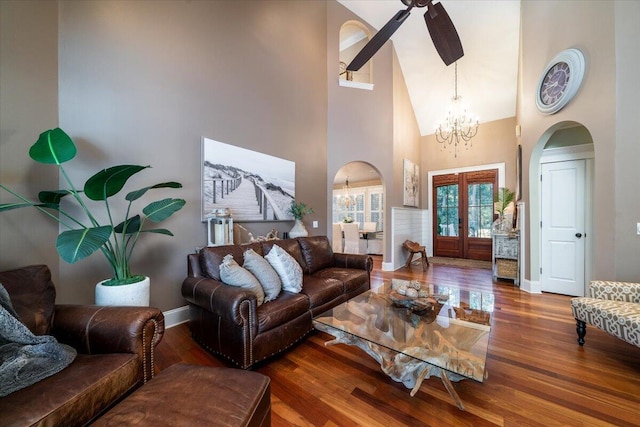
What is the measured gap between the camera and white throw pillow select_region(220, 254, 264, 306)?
1.93 metres

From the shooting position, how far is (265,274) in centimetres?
214

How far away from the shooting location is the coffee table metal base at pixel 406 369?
1.51 m

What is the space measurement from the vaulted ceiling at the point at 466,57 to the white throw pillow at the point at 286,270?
4580mm

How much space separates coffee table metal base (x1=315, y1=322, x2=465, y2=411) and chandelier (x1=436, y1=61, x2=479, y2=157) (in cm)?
489

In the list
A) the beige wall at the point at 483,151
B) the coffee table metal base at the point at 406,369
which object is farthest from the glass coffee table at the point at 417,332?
the beige wall at the point at 483,151

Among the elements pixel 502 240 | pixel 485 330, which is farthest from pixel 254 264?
pixel 502 240

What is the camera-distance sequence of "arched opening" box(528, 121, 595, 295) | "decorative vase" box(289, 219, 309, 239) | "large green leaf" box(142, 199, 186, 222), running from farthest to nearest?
"decorative vase" box(289, 219, 309, 239)
"arched opening" box(528, 121, 595, 295)
"large green leaf" box(142, 199, 186, 222)

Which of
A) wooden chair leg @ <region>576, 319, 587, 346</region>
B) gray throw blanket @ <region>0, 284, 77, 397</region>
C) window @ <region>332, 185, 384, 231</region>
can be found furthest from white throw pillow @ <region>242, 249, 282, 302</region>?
window @ <region>332, 185, 384, 231</region>

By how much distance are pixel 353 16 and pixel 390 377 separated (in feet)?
19.5

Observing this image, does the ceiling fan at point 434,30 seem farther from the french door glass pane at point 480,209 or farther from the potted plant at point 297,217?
the french door glass pane at point 480,209

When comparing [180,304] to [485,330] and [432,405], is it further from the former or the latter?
[485,330]

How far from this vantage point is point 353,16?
4.80m

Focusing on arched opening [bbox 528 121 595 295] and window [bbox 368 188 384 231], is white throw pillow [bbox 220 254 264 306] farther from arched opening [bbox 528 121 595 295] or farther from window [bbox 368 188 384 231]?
window [bbox 368 188 384 231]

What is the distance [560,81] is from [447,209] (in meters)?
4.14
